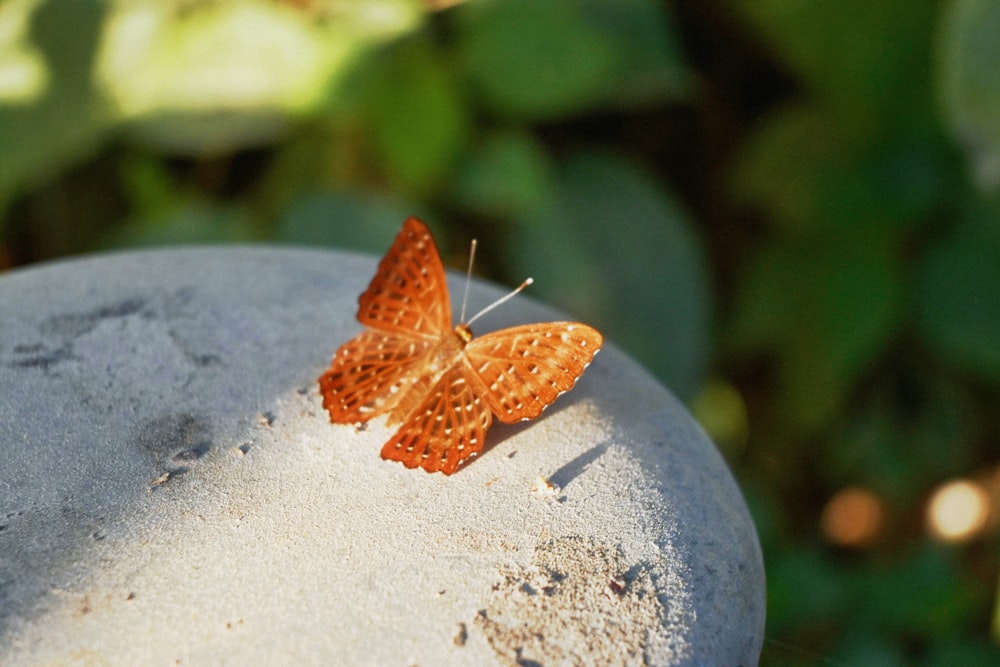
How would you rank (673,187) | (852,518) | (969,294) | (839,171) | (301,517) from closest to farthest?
(301,517) → (969,294) → (839,171) → (852,518) → (673,187)

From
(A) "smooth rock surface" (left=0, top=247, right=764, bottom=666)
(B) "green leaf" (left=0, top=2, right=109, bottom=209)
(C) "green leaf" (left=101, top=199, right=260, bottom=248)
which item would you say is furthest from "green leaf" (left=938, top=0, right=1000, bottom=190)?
(B) "green leaf" (left=0, top=2, right=109, bottom=209)

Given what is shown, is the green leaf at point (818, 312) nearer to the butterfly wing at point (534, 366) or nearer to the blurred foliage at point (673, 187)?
Result: the blurred foliage at point (673, 187)

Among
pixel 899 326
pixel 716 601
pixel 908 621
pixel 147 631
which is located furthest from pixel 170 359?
pixel 899 326

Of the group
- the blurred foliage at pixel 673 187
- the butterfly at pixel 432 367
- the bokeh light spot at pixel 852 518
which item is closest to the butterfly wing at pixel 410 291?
the butterfly at pixel 432 367

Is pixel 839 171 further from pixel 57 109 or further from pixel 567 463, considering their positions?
pixel 57 109

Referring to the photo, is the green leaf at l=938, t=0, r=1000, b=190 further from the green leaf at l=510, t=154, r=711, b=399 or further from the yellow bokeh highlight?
the yellow bokeh highlight

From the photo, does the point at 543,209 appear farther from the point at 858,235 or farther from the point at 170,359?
the point at 170,359

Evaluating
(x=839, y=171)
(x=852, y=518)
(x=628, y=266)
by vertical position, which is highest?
(x=839, y=171)

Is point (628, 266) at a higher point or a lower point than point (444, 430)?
lower

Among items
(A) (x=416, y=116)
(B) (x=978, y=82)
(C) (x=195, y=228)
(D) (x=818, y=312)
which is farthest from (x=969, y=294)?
(C) (x=195, y=228)
